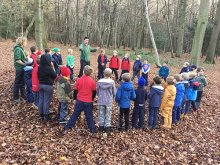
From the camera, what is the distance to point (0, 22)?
38188mm

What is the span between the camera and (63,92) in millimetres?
7695

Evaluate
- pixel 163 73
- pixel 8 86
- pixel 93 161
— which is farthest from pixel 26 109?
pixel 163 73

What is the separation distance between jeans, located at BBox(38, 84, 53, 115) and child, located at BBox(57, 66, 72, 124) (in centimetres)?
32

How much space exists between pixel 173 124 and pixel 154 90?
74.7 inches

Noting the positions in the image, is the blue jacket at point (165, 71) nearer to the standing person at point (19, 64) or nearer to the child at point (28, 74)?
the child at point (28, 74)

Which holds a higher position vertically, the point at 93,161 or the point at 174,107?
the point at 174,107

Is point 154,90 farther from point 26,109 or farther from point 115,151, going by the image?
point 26,109

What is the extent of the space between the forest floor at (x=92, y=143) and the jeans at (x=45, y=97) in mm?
426

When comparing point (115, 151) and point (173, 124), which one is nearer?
point (115, 151)

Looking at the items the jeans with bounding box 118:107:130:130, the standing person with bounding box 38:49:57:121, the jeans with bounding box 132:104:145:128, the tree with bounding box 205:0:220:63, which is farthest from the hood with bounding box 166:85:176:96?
the tree with bounding box 205:0:220:63

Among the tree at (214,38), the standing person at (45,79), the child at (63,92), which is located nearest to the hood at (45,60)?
the standing person at (45,79)

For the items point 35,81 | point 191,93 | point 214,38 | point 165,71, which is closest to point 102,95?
point 35,81

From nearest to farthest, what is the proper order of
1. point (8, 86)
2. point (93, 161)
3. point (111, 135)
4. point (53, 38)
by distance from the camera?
1. point (93, 161)
2. point (111, 135)
3. point (8, 86)
4. point (53, 38)

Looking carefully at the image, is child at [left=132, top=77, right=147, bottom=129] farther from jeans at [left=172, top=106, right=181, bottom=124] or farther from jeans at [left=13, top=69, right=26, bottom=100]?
jeans at [left=13, top=69, right=26, bottom=100]
